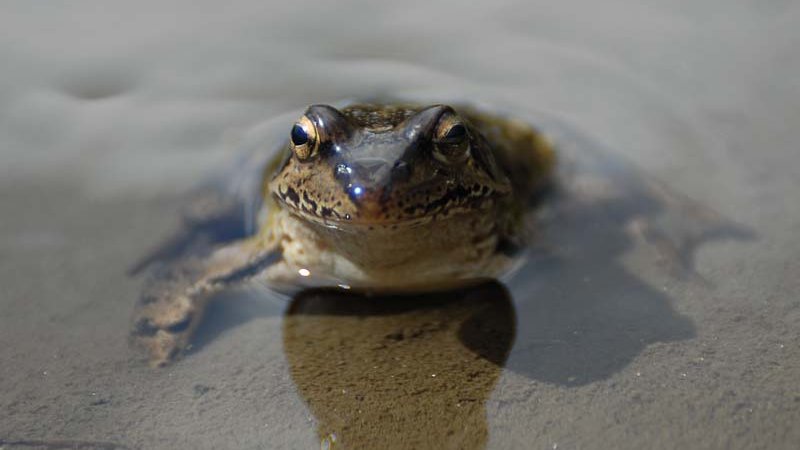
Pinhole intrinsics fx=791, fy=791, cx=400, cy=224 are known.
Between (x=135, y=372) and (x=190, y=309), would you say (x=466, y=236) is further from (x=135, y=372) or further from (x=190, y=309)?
(x=135, y=372)

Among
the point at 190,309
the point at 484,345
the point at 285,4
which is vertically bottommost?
the point at 190,309

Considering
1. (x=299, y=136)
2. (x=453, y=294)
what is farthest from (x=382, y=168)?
(x=453, y=294)

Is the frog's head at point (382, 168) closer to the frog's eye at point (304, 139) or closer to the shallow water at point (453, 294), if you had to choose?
the frog's eye at point (304, 139)

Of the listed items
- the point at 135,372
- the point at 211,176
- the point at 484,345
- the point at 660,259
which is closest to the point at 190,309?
the point at 135,372

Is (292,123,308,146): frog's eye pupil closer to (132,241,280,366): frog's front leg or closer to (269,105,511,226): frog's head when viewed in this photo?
(269,105,511,226): frog's head

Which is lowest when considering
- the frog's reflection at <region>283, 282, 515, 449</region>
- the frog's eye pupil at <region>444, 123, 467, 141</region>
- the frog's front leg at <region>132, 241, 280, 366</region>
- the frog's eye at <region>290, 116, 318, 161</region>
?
the frog's front leg at <region>132, 241, 280, 366</region>

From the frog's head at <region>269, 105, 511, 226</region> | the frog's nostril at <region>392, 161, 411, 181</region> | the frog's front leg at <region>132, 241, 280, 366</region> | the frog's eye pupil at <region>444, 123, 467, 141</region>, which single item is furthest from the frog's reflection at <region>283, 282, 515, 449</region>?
the frog's eye pupil at <region>444, 123, 467, 141</region>
